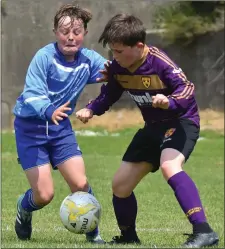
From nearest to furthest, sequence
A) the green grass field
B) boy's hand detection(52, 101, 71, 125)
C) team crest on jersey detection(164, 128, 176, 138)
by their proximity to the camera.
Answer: team crest on jersey detection(164, 128, 176, 138)
boy's hand detection(52, 101, 71, 125)
the green grass field

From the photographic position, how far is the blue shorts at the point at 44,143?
19.7 ft

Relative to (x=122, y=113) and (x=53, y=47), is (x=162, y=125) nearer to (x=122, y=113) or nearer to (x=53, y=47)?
(x=53, y=47)

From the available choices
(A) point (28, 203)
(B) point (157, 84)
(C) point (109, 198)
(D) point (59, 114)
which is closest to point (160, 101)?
(B) point (157, 84)

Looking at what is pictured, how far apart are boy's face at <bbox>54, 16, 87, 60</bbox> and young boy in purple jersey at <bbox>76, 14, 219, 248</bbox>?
0.42 m

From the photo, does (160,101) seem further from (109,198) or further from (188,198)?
(109,198)

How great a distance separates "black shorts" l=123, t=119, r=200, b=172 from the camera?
5355 millimetres

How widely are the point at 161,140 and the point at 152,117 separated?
23 centimetres

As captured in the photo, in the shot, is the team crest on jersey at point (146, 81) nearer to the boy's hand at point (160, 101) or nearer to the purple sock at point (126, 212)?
the boy's hand at point (160, 101)

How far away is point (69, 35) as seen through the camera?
5.91 metres

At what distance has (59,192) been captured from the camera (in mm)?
11203

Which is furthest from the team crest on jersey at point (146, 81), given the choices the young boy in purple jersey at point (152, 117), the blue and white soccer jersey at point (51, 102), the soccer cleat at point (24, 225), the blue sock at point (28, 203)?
the soccer cleat at point (24, 225)

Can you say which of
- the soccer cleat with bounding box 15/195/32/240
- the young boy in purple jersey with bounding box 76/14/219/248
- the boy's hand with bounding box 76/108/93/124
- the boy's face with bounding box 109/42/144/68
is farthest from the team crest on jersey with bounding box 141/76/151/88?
the soccer cleat with bounding box 15/195/32/240

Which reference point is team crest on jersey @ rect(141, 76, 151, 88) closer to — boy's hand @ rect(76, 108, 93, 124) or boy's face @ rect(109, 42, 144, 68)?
boy's face @ rect(109, 42, 144, 68)

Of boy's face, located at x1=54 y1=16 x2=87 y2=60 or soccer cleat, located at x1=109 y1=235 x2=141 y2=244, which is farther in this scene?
boy's face, located at x1=54 y1=16 x2=87 y2=60
